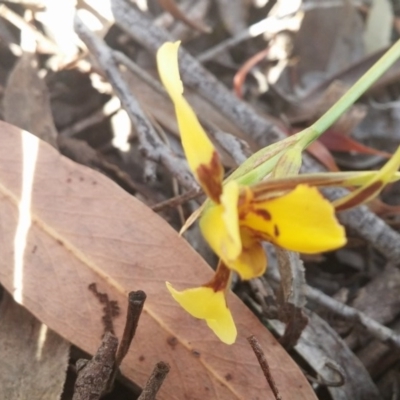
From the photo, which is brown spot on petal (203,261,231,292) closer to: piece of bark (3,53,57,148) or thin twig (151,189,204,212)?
thin twig (151,189,204,212)

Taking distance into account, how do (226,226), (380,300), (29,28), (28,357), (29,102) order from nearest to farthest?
1. (226,226)
2. (28,357)
3. (380,300)
4. (29,102)
5. (29,28)

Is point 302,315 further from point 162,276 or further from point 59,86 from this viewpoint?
point 59,86

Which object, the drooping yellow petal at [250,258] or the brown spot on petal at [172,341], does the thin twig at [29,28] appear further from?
the drooping yellow petal at [250,258]

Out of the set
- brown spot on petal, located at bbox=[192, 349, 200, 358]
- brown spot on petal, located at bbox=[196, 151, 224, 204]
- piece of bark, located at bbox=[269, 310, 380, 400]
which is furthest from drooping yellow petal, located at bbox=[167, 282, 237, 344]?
piece of bark, located at bbox=[269, 310, 380, 400]

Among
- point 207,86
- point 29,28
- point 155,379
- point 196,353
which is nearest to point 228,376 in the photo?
point 196,353

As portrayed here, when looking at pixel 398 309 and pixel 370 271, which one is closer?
pixel 398 309

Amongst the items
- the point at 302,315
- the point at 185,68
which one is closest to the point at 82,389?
the point at 302,315

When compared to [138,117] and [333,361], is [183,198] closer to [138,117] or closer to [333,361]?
[138,117]
